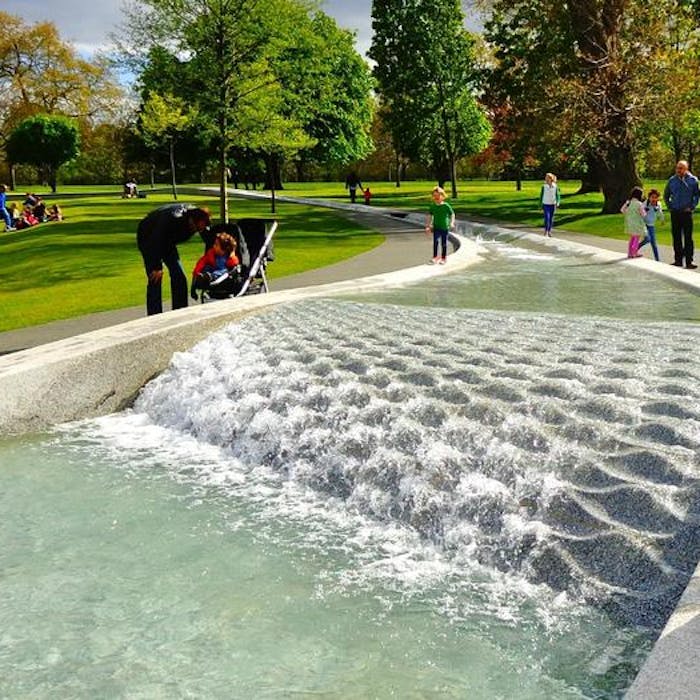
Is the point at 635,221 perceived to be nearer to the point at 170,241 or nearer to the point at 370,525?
the point at 170,241

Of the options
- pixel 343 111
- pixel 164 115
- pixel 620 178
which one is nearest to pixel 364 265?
pixel 164 115

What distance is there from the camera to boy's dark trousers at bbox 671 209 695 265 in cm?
1457

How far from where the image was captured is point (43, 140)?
66.5 meters

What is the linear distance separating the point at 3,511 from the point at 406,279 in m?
8.65

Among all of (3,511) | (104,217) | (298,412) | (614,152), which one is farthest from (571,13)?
(3,511)

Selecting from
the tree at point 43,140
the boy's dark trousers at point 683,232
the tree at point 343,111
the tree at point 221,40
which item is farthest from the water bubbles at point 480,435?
the tree at point 43,140

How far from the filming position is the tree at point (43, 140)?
6650 cm

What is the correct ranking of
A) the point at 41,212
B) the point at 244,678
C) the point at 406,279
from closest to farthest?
the point at 244,678 → the point at 406,279 → the point at 41,212

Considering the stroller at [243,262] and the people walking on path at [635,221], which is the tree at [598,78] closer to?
the people walking on path at [635,221]

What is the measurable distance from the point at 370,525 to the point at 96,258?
18.7 metres

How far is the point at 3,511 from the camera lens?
18.1 ft

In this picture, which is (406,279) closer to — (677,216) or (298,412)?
(677,216)

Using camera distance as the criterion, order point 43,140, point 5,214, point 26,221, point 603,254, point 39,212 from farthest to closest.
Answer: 1. point 43,140
2. point 39,212
3. point 26,221
4. point 5,214
5. point 603,254

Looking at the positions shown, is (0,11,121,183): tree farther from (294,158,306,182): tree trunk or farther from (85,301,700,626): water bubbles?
(85,301,700,626): water bubbles
